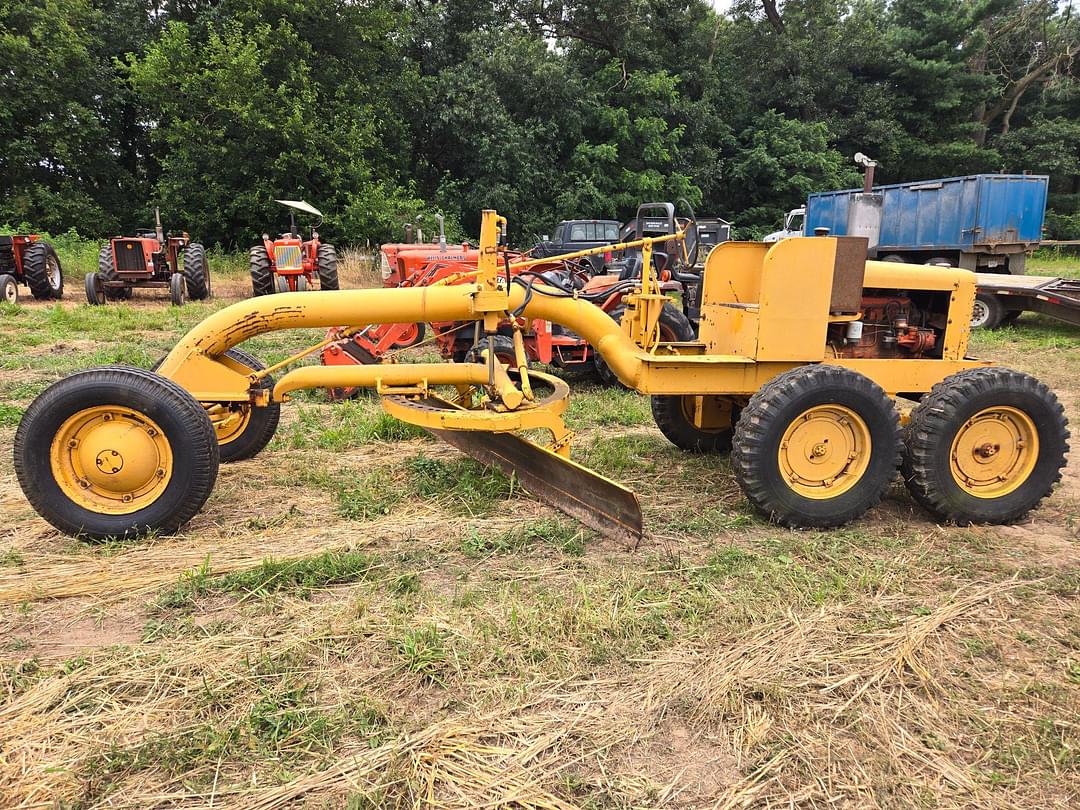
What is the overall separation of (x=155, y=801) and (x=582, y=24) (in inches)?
1129

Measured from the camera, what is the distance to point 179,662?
2775 millimetres

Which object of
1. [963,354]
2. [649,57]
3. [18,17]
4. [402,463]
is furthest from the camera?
[649,57]

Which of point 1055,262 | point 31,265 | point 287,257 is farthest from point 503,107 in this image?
point 1055,262

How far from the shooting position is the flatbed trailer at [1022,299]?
1061 cm

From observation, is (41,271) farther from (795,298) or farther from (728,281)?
(795,298)

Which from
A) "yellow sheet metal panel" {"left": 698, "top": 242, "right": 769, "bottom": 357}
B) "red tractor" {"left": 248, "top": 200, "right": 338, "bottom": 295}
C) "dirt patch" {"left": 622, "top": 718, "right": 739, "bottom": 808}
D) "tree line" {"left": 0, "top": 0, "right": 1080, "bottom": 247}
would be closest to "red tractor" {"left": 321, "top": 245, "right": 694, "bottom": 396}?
"yellow sheet metal panel" {"left": 698, "top": 242, "right": 769, "bottom": 357}

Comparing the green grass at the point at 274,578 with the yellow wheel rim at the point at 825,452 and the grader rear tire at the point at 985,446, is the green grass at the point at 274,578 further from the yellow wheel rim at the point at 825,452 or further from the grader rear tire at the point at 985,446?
the grader rear tire at the point at 985,446

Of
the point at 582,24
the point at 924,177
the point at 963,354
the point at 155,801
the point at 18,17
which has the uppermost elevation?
the point at 582,24

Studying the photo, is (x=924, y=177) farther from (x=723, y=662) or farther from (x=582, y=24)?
(x=723, y=662)

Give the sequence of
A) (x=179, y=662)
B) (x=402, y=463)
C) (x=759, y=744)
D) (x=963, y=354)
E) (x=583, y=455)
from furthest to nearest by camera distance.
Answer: (x=583, y=455), (x=402, y=463), (x=963, y=354), (x=179, y=662), (x=759, y=744)

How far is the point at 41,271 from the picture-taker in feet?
48.3

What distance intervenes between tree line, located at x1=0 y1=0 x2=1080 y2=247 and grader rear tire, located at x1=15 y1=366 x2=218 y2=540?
18852 millimetres

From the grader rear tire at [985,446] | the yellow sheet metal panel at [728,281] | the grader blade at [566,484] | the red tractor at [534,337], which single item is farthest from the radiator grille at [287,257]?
the grader rear tire at [985,446]

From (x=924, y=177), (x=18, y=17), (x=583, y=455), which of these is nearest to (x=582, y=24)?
(x=924, y=177)
